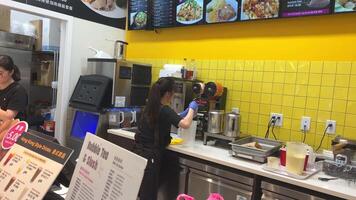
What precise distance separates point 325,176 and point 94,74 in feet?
8.29

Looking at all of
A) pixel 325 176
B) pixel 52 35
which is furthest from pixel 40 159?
pixel 52 35

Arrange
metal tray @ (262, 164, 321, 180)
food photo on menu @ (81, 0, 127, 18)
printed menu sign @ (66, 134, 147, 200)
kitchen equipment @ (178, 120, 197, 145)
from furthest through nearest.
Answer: food photo on menu @ (81, 0, 127, 18) → kitchen equipment @ (178, 120, 197, 145) → metal tray @ (262, 164, 321, 180) → printed menu sign @ (66, 134, 147, 200)

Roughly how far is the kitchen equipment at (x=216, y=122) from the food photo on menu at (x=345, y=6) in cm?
125

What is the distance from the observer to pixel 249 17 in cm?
290

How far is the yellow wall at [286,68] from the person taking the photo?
2.46 metres

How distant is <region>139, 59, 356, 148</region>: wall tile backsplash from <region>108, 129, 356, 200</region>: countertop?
55 centimetres

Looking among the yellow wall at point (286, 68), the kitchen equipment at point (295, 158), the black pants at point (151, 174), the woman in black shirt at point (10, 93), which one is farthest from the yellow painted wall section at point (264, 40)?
the woman in black shirt at point (10, 93)

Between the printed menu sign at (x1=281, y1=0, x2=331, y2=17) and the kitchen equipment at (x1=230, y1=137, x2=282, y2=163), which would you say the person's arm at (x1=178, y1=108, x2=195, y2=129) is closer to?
the kitchen equipment at (x1=230, y1=137, x2=282, y2=163)

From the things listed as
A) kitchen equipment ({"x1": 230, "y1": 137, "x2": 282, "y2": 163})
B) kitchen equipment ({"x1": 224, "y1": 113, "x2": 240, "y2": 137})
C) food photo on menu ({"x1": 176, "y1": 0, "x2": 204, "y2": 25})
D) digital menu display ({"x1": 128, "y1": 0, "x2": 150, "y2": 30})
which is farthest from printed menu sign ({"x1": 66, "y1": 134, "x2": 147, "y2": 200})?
digital menu display ({"x1": 128, "y1": 0, "x2": 150, "y2": 30})

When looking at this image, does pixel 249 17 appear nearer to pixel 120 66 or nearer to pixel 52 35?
pixel 120 66

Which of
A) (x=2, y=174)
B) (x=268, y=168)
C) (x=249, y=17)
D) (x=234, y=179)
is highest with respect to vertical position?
(x=249, y=17)

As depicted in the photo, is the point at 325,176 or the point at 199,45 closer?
the point at 325,176

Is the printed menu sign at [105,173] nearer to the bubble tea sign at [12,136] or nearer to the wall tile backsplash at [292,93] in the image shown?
the bubble tea sign at [12,136]

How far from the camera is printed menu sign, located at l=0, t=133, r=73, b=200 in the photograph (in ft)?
3.05
